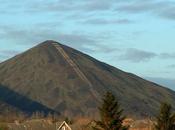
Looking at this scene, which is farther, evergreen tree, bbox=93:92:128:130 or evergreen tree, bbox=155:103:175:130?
evergreen tree, bbox=155:103:175:130

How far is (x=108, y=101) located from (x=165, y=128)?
677 centimetres

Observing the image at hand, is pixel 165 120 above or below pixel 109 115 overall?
above

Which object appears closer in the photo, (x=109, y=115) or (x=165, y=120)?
(x=109, y=115)

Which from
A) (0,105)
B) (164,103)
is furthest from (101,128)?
(0,105)

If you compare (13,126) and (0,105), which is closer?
(13,126)

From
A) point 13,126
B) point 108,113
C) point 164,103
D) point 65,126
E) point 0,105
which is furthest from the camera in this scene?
point 0,105

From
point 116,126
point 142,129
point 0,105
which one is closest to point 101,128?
point 116,126

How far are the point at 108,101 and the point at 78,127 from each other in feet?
134

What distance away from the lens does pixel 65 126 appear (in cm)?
8662

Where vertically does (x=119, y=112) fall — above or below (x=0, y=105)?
below

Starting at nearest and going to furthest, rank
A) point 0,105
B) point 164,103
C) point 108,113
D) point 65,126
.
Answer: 1. point 108,113
2. point 164,103
3. point 65,126
4. point 0,105

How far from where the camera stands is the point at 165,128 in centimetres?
5538

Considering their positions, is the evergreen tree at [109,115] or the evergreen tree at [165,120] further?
the evergreen tree at [165,120]

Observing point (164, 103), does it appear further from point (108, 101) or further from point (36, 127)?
point (36, 127)
